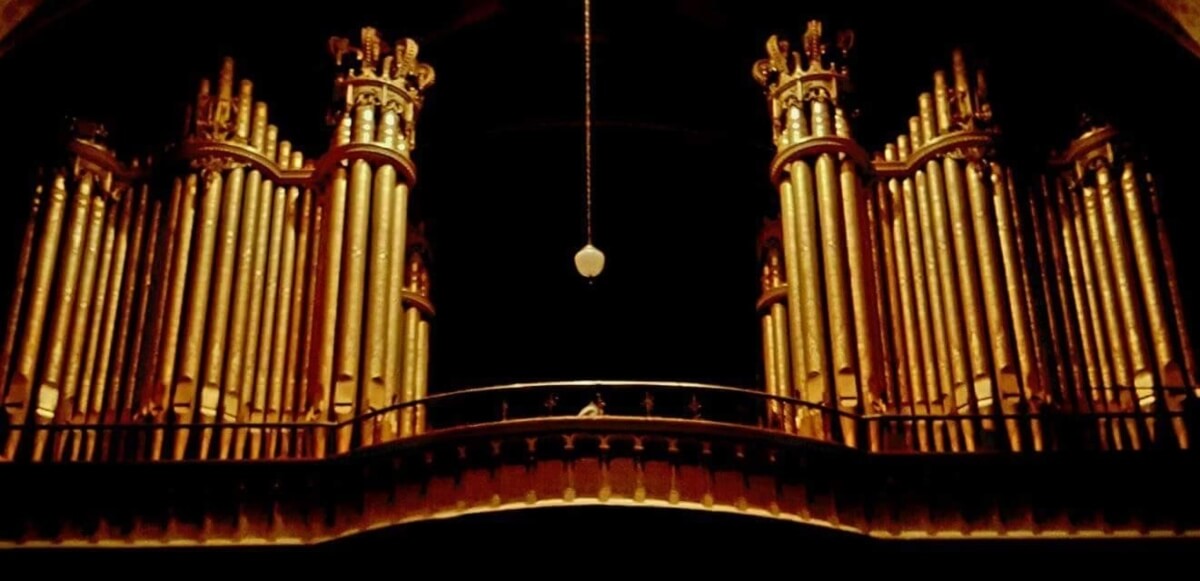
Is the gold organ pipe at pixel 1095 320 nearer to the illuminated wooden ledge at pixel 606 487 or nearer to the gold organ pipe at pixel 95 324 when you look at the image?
the illuminated wooden ledge at pixel 606 487

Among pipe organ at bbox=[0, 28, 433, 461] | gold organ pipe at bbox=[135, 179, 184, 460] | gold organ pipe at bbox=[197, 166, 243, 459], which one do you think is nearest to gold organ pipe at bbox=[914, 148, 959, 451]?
pipe organ at bbox=[0, 28, 433, 461]

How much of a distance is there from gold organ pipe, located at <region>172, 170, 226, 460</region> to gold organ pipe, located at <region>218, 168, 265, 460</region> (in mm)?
171

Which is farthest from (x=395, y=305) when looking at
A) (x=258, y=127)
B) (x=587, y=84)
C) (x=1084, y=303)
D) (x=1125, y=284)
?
(x=1125, y=284)

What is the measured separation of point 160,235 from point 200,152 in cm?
77

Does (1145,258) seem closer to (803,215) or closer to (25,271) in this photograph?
(803,215)

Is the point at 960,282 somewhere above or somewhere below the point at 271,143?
below

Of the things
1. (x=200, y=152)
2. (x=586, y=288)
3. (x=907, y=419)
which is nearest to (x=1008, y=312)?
(x=907, y=419)

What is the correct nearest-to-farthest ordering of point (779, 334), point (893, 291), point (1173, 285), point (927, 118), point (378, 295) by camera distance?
point (1173, 285), point (378, 295), point (893, 291), point (927, 118), point (779, 334)

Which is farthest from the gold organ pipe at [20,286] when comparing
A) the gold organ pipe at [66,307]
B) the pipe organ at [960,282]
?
the pipe organ at [960,282]

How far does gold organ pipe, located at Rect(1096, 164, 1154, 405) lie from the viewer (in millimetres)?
12531

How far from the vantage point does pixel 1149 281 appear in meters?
12.9

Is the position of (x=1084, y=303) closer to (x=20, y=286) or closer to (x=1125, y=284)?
(x=1125, y=284)

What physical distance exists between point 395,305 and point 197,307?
1.48 meters

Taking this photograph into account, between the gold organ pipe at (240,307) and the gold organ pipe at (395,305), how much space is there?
1072mm
